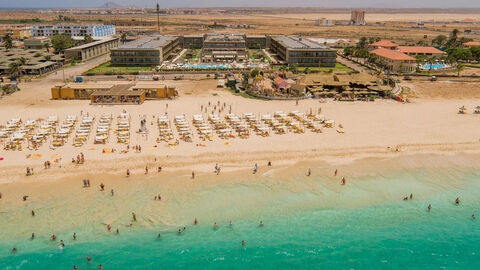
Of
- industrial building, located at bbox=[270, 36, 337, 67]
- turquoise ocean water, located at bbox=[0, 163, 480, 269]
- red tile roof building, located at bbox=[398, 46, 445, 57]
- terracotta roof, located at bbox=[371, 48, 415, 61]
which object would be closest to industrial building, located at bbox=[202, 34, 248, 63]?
industrial building, located at bbox=[270, 36, 337, 67]

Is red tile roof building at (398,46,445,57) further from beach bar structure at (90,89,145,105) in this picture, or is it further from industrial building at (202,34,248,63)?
beach bar structure at (90,89,145,105)

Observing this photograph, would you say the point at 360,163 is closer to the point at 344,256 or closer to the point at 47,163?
the point at 344,256

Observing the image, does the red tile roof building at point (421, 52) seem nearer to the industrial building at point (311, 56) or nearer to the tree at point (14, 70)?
the industrial building at point (311, 56)

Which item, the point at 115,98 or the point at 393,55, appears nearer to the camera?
the point at 115,98

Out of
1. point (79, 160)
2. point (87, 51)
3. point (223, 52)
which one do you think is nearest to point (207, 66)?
point (223, 52)

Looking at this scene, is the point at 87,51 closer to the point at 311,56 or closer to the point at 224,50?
the point at 224,50

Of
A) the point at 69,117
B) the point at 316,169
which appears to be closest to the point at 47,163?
the point at 69,117
